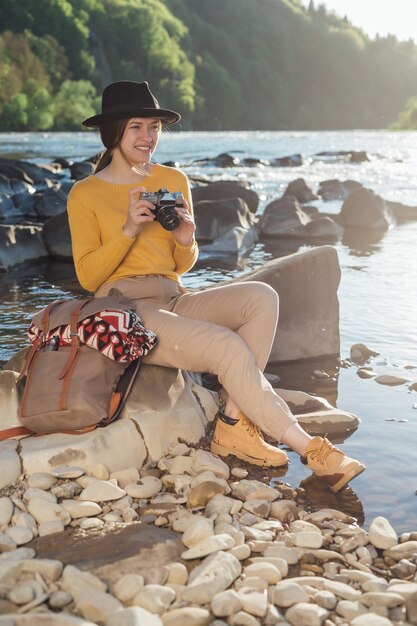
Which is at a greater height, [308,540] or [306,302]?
[306,302]

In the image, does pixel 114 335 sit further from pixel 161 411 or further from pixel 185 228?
pixel 185 228

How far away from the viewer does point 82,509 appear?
132 inches

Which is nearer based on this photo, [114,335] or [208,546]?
[208,546]

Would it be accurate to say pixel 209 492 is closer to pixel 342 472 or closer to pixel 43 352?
pixel 342 472

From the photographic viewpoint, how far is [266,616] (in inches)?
105

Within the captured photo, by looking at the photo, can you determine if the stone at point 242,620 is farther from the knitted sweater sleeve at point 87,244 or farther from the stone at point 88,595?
the knitted sweater sleeve at point 87,244

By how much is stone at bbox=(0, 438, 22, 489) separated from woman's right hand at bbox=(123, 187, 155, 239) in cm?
108

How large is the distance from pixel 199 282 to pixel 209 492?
556cm

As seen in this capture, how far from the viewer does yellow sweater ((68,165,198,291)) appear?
4.01 m

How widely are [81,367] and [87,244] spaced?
0.64m

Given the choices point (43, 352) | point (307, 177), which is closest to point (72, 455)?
point (43, 352)

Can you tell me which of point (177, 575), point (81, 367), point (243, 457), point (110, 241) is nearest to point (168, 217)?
point (110, 241)

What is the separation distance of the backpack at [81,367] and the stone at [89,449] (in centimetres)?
5

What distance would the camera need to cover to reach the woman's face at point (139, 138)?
4109mm
